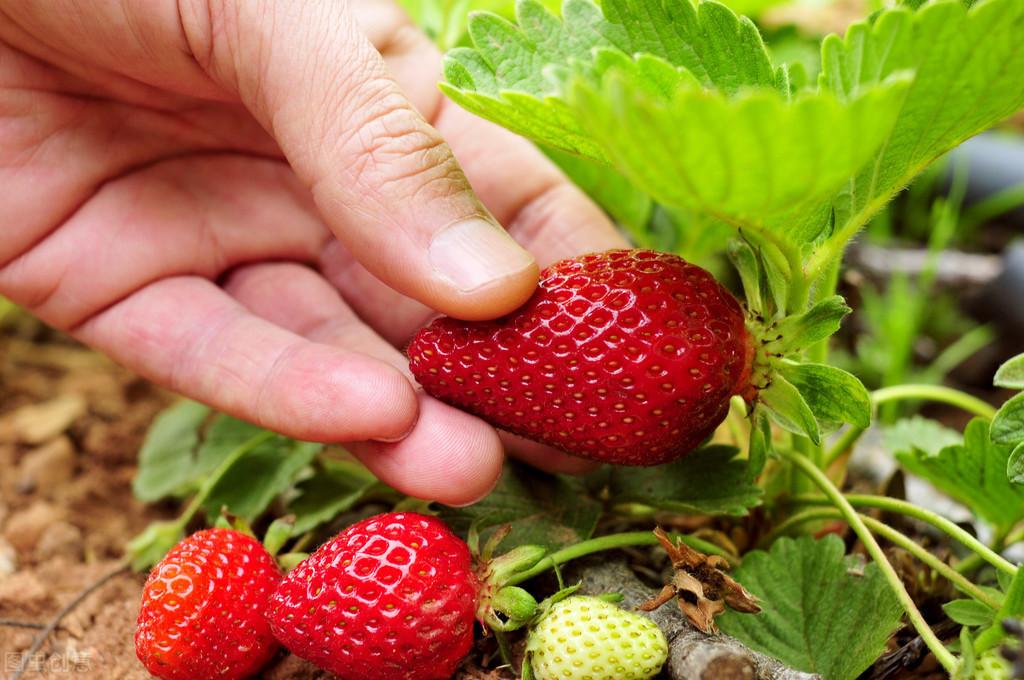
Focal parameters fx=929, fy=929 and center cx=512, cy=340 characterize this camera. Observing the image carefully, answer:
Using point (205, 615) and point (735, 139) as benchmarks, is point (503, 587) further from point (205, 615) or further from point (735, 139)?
point (735, 139)

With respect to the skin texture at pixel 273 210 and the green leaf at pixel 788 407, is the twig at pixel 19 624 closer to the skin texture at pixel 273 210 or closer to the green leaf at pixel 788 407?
the skin texture at pixel 273 210

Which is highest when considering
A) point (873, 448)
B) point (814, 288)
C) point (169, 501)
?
point (814, 288)

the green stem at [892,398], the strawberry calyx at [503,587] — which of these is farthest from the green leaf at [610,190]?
the strawberry calyx at [503,587]

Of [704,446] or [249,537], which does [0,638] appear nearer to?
[249,537]

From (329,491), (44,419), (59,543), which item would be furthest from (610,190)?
(44,419)

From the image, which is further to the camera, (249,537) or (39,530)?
(39,530)

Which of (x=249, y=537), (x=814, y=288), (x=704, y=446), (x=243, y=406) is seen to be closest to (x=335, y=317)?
(x=243, y=406)

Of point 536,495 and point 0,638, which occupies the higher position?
point 536,495
